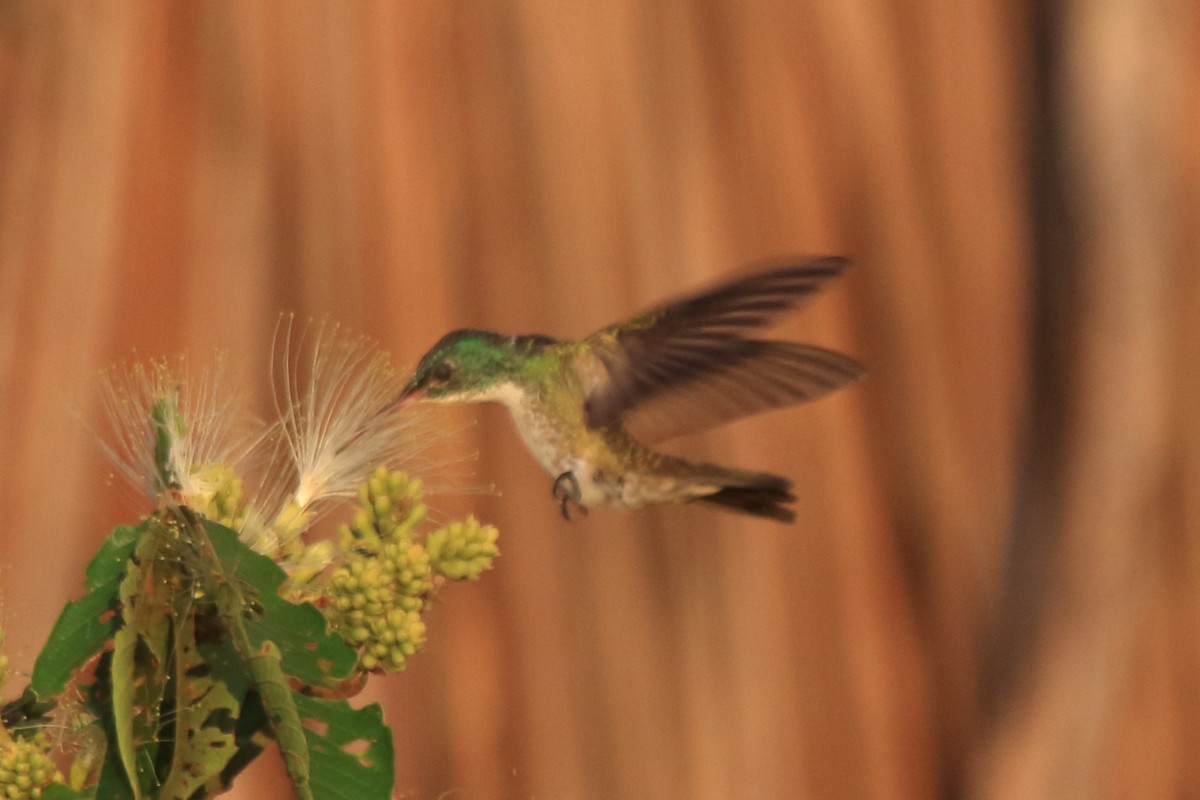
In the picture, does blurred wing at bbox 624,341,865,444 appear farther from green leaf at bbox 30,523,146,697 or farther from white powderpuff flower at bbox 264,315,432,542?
green leaf at bbox 30,523,146,697

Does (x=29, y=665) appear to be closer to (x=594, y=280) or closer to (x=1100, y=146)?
(x=594, y=280)

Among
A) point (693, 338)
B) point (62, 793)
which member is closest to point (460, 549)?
point (62, 793)

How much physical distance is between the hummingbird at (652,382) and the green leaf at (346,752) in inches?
10.4

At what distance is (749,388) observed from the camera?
2.23 ft

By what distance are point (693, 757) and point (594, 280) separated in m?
0.50

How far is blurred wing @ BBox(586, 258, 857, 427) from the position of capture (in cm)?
62

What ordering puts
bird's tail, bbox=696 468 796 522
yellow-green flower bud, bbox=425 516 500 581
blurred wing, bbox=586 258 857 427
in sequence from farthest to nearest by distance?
1. bird's tail, bbox=696 468 796 522
2. blurred wing, bbox=586 258 857 427
3. yellow-green flower bud, bbox=425 516 500 581

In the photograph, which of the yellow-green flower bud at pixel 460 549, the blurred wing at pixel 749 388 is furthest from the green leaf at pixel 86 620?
the blurred wing at pixel 749 388

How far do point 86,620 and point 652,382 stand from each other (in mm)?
393

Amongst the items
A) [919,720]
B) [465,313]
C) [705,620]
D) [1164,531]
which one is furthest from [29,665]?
[1164,531]

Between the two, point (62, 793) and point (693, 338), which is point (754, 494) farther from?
point (62, 793)

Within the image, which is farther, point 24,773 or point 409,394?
point 409,394

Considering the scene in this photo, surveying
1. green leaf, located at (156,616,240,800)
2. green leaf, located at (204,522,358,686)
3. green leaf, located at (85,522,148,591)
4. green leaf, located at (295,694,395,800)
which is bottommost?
green leaf, located at (295,694,395,800)

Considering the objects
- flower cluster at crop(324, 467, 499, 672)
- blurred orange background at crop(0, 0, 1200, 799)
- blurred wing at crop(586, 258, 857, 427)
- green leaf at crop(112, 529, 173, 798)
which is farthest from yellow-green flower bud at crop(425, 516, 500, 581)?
blurred orange background at crop(0, 0, 1200, 799)
